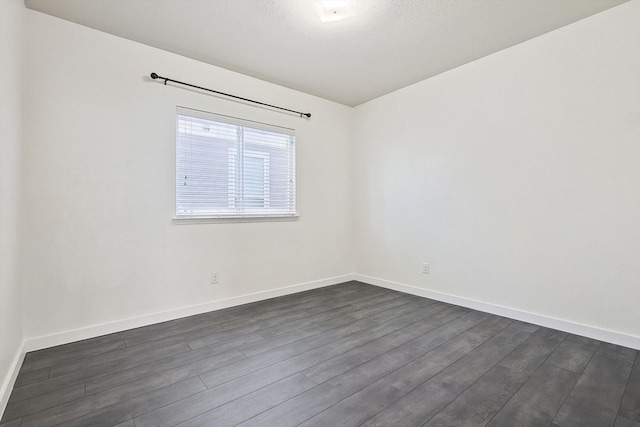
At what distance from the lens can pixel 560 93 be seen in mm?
2600

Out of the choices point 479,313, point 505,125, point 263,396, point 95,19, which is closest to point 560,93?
point 505,125

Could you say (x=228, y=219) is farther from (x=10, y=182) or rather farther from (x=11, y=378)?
(x=11, y=378)

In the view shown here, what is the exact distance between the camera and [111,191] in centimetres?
263

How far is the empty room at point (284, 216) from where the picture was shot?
1.76 m

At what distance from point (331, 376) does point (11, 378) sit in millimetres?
1942

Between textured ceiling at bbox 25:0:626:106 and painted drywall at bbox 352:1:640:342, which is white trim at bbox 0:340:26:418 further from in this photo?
painted drywall at bbox 352:1:640:342

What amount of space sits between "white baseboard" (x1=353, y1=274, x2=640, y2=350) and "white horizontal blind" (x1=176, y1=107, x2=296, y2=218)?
6.22 ft

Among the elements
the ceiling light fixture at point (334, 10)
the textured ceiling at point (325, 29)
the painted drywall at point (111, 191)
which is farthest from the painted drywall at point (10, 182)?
the ceiling light fixture at point (334, 10)

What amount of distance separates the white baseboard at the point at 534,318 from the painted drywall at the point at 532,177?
0.14ft

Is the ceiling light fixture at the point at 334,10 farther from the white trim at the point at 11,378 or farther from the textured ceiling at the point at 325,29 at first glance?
the white trim at the point at 11,378

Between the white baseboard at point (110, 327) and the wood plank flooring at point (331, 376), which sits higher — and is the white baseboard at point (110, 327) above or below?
above

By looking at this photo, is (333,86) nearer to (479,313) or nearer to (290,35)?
(290,35)

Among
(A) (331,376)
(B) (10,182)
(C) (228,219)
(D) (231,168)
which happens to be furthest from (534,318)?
(B) (10,182)

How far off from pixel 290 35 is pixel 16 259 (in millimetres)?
2718
